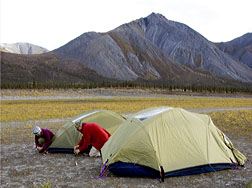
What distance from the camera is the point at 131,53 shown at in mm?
173250

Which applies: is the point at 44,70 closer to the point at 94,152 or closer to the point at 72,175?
the point at 94,152

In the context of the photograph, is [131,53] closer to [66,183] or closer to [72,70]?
[72,70]

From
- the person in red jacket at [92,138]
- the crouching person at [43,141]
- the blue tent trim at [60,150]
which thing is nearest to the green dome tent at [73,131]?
the blue tent trim at [60,150]

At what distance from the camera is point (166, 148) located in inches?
318

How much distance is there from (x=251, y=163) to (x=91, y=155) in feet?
18.6

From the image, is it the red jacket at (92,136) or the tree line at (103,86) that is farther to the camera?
the tree line at (103,86)

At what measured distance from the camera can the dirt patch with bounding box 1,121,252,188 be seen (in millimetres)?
7578

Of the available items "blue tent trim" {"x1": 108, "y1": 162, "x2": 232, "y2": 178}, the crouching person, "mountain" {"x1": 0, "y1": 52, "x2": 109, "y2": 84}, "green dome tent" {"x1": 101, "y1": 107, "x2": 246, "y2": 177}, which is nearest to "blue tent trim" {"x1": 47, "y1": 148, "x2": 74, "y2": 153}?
the crouching person

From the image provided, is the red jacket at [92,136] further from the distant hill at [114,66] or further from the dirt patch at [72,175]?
the distant hill at [114,66]

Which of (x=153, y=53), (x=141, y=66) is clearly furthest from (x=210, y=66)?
(x=141, y=66)

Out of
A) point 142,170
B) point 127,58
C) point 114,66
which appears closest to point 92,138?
point 142,170

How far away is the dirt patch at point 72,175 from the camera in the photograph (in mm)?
7578

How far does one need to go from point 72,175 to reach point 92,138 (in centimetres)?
197

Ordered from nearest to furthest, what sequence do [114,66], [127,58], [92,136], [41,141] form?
[92,136] < [41,141] < [114,66] < [127,58]
